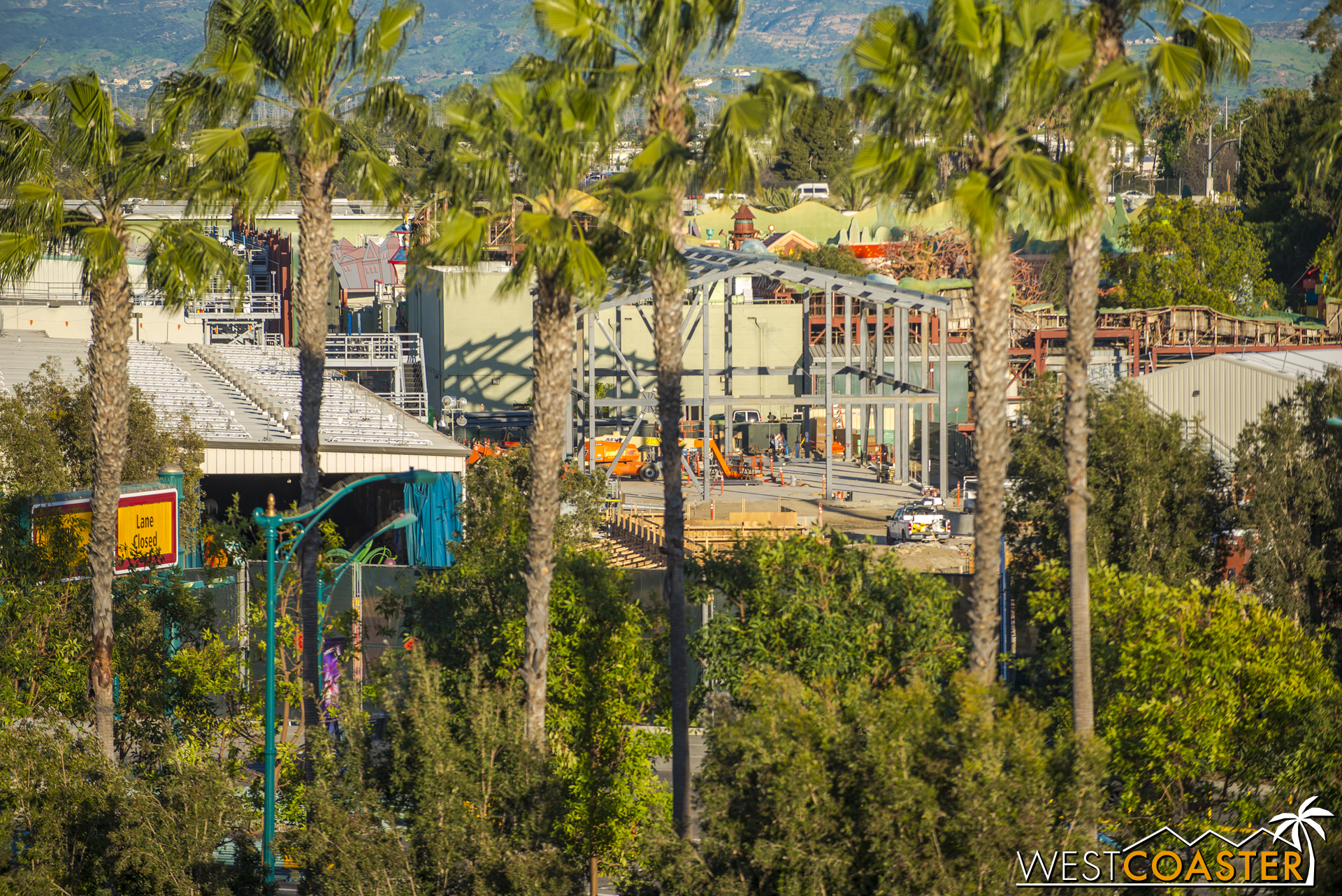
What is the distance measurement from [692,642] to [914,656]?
125 inches

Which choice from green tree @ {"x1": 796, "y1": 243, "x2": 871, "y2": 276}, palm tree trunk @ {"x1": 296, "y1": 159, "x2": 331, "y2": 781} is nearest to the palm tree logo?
palm tree trunk @ {"x1": 296, "y1": 159, "x2": 331, "y2": 781}

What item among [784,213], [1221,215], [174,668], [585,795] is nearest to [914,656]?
[585,795]

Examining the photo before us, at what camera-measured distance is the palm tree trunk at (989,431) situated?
16.0 meters

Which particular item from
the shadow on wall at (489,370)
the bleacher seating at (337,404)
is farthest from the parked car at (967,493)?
the shadow on wall at (489,370)

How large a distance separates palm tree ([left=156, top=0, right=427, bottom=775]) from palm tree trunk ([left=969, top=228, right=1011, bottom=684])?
9182mm

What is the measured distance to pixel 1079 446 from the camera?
1720cm

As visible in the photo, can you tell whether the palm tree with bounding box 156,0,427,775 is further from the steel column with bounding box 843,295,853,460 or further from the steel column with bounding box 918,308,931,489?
the steel column with bounding box 918,308,931,489

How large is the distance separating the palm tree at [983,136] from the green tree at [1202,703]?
7.93ft

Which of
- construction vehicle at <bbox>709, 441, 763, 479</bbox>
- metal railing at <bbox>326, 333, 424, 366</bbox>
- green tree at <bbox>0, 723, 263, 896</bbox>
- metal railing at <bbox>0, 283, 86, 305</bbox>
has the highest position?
metal railing at <bbox>0, 283, 86, 305</bbox>

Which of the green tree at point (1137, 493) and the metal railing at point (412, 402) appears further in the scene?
the metal railing at point (412, 402)

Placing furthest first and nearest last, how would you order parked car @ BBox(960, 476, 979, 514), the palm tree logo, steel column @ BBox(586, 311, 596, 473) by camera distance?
steel column @ BBox(586, 311, 596, 473), parked car @ BBox(960, 476, 979, 514), the palm tree logo

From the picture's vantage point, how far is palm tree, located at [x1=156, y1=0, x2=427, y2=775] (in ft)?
61.8

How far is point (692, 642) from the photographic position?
62.4 feet

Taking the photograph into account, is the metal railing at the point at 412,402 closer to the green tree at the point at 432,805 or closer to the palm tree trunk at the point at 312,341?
the palm tree trunk at the point at 312,341
